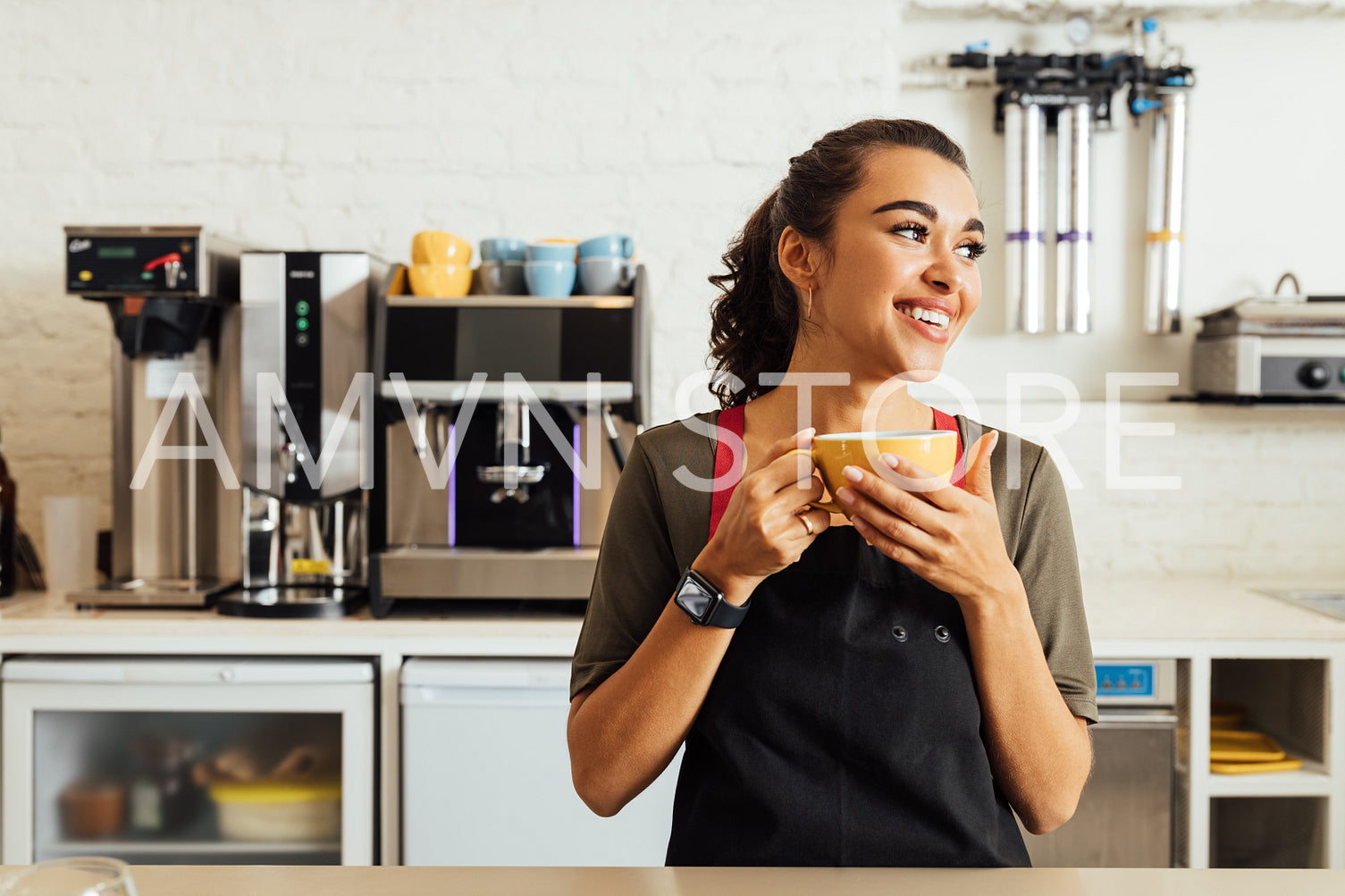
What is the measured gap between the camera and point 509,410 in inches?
78.8

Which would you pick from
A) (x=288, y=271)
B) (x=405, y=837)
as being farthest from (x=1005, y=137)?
(x=405, y=837)

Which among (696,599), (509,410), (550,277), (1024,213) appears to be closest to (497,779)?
(509,410)

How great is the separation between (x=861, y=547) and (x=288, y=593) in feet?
4.63

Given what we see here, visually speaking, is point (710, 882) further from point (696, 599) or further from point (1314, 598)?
point (1314, 598)

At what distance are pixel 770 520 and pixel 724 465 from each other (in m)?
0.23

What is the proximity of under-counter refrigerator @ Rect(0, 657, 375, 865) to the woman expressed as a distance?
108 centimetres

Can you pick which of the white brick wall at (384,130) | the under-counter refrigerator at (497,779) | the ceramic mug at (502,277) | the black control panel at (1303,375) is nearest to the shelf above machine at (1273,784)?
the black control panel at (1303,375)

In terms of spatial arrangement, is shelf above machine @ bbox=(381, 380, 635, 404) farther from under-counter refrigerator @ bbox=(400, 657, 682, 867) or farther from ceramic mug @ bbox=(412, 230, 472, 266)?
under-counter refrigerator @ bbox=(400, 657, 682, 867)

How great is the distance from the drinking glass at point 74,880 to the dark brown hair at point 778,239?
79 cm

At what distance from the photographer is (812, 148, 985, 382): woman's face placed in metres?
0.96

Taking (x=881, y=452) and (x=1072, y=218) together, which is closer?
(x=881, y=452)

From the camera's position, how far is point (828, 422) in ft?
3.44

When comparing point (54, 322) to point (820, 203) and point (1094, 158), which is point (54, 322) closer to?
point (820, 203)

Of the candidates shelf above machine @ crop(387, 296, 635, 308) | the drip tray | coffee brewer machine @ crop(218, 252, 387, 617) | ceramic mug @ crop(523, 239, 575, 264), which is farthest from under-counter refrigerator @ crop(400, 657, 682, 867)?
the drip tray
